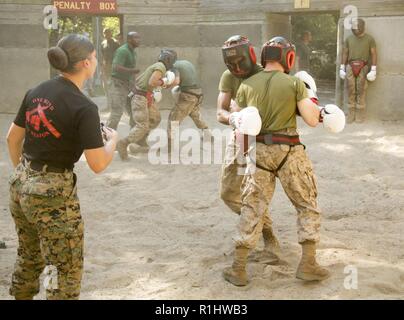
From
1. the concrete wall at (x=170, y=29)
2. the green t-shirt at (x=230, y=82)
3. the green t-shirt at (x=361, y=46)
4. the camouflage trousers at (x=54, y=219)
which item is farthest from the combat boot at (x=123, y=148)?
the camouflage trousers at (x=54, y=219)

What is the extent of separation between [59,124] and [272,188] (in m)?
1.83

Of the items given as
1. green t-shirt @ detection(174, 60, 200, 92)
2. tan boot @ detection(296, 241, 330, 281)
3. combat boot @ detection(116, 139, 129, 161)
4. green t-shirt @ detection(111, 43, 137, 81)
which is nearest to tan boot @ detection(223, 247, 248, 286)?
tan boot @ detection(296, 241, 330, 281)

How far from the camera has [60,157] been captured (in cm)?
347

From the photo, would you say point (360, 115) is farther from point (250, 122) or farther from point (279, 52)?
point (250, 122)

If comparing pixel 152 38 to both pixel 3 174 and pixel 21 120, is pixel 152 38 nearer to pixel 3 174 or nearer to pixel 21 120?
pixel 3 174

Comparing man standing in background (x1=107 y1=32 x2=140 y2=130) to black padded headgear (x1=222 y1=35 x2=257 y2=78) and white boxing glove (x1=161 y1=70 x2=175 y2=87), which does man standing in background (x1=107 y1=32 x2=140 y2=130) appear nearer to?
white boxing glove (x1=161 y1=70 x2=175 y2=87)

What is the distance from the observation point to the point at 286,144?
448 cm

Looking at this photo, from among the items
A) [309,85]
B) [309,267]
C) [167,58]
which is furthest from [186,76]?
[309,267]

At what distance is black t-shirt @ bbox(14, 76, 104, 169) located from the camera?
11.1 feet

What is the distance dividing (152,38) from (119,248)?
32.2ft

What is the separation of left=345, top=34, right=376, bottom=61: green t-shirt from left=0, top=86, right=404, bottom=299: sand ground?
286 cm

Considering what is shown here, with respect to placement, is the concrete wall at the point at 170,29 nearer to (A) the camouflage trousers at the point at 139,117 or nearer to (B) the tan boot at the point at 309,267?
(A) the camouflage trousers at the point at 139,117

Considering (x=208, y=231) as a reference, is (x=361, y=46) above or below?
above
